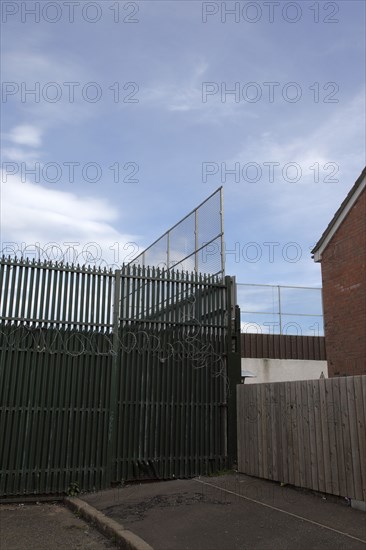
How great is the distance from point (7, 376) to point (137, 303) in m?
2.52

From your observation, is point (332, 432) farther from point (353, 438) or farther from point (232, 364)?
point (232, 364)

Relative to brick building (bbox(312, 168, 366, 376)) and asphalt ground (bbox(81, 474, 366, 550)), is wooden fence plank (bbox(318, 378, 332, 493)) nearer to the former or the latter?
asphalt ground (bbox(81, 474, 366, 550))

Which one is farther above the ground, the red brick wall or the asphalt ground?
the red brick wall

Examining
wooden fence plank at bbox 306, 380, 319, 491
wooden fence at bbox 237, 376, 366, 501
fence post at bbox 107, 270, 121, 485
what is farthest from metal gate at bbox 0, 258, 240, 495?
wooden fence plank at bbox 306, 380, 319, 491

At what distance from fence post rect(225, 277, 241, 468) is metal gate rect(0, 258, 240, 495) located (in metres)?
0.02

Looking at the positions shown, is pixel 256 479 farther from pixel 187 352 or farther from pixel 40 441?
pixel 40 441

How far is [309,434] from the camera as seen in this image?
25.0ft

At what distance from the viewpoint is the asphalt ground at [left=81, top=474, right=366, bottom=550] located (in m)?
5.77

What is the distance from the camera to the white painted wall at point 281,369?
1973 cm

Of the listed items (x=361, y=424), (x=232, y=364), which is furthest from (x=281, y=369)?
(x=361, y=424)

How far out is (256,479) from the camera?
346 inches

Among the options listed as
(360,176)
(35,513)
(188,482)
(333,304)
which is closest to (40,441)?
(35,513)

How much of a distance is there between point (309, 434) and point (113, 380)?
11.2 feet

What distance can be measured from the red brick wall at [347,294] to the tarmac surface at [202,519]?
4.67 metres
